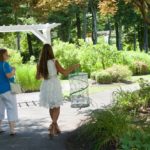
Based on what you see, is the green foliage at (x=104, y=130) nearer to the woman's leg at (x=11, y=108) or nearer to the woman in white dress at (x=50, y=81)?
the woman in white dress at (x=50, y=81)

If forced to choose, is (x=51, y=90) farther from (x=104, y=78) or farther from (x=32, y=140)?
(x=104, y=78)

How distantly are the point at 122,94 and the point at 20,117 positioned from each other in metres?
2.61

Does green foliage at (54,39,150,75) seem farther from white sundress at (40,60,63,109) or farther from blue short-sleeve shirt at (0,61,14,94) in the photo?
white sundress at (40,60,63,109)

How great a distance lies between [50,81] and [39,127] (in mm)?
1598

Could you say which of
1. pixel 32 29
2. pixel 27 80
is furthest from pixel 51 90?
pixel 27 80

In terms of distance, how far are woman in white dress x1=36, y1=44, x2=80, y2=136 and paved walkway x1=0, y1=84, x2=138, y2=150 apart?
412 millimetres

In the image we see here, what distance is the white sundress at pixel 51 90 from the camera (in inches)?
363

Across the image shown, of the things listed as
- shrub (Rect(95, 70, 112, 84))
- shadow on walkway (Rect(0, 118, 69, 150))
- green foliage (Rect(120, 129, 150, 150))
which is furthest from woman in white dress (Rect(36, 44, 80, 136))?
shrub (Rect(95, 70, 112, 84))

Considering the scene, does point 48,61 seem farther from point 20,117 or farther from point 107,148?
point 20,117

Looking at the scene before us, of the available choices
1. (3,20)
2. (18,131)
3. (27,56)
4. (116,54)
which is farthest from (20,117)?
(27,56)

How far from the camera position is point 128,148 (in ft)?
19.1

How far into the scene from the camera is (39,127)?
10.5 metres

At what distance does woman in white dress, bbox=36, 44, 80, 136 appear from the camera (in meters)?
9.20

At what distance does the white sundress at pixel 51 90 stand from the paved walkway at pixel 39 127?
63cm
